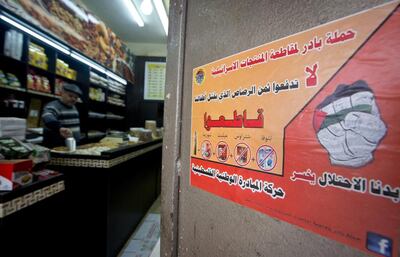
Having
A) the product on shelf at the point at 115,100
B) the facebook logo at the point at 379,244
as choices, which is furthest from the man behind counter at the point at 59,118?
the facebook logo at the point at 379,244

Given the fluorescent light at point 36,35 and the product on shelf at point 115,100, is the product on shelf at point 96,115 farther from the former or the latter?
the fluorescent light at point 36,35

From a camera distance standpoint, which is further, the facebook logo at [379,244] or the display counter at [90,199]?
the display counter at [90,199]

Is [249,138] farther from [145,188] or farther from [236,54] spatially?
[145,188]

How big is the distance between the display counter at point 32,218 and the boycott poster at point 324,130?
46.3 inches

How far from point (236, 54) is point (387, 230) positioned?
0.61 metres

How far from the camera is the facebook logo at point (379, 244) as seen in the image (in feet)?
1.53

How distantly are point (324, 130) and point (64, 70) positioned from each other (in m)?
4.40

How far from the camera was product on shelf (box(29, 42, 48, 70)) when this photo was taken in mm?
3318

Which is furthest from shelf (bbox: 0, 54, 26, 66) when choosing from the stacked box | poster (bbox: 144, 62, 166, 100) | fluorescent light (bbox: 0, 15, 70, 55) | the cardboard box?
poster (bbox: 144, 62, 166, 100)

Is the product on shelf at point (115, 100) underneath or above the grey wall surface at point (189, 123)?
above

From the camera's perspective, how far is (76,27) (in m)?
3.91

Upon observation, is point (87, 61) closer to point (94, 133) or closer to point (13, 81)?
point (94, 133)

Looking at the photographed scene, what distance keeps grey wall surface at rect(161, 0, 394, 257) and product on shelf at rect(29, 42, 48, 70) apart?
9.85 feet

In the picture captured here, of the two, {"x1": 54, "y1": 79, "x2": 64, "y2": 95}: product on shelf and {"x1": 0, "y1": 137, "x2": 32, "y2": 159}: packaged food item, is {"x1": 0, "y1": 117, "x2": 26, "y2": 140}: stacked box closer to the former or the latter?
{"x1": 0, "y1": 137, "x2": 32, "y2": 159}: packaged food item
